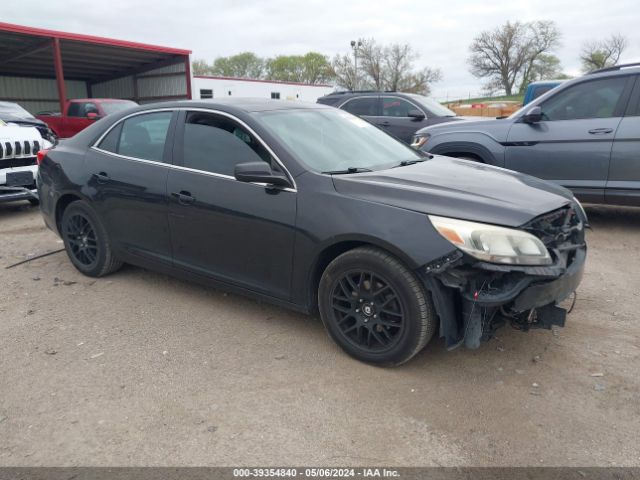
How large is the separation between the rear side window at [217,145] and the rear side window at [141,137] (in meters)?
0.28

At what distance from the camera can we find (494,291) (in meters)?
2.76

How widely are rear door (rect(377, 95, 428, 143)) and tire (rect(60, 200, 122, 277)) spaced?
6368 mm

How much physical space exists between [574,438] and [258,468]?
152 centimetres

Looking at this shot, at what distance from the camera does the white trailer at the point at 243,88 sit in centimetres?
3262

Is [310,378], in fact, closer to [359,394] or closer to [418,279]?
[359,394]

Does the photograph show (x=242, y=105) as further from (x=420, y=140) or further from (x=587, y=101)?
(x=587, y=101)

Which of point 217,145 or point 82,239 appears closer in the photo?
point 217,145

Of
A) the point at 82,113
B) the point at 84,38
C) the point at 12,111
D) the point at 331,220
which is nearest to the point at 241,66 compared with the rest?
the point at 84,38

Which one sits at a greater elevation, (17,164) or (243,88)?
(243,88)

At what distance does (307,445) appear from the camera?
248 centimetres

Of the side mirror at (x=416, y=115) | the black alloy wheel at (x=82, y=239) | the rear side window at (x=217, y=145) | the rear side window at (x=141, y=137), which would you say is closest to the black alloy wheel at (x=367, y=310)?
the rear side window at (x=217, y=145)

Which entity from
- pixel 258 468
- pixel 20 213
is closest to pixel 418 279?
pixel 258 468

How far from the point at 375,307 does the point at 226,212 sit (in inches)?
49.8

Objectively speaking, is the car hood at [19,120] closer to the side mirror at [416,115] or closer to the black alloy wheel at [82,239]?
the black alloy wheel at [82,239]
